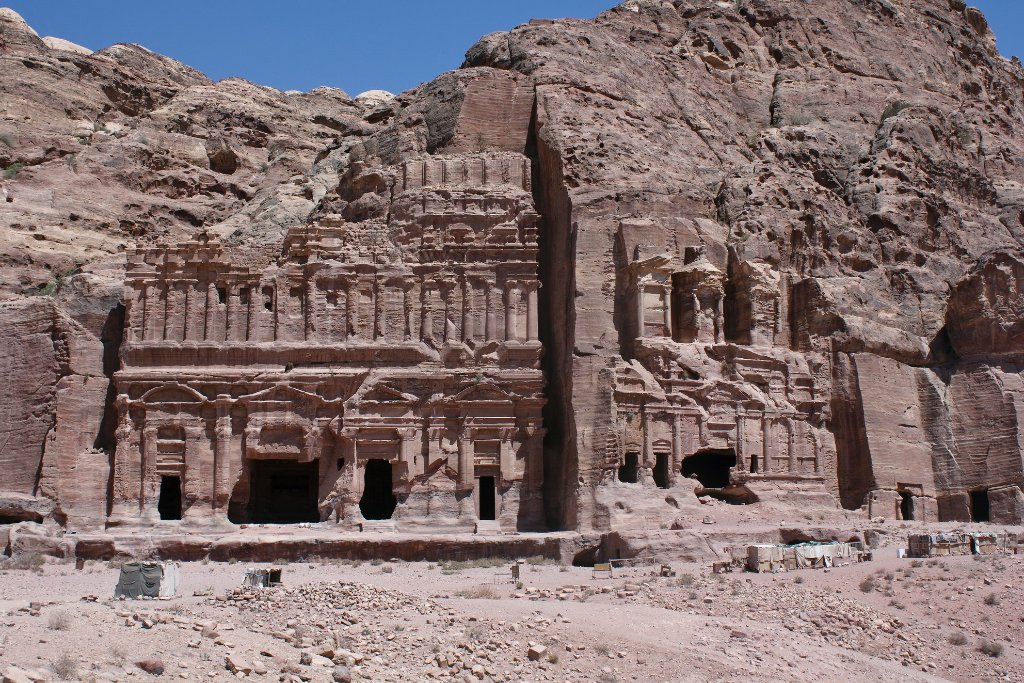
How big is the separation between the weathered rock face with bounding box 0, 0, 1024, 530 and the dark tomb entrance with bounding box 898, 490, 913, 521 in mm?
98

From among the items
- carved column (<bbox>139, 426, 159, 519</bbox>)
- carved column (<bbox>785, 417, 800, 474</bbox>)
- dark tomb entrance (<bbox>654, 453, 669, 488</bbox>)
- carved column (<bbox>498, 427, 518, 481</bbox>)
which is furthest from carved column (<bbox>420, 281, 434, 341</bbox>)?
carved column (<bbox>785, 417, 800, 474</bbox>)

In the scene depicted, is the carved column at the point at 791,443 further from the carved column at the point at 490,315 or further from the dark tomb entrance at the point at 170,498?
the dark tomb entrance at the point at 170,498

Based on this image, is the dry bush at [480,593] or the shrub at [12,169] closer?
the dry bush at [480,593]

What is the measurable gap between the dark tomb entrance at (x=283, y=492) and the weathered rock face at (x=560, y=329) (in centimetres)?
17

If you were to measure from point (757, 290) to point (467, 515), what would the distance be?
1122 centimetres

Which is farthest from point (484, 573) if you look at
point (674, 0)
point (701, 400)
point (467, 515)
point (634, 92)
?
point (674, 0)

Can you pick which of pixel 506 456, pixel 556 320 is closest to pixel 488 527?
pixel 506 456

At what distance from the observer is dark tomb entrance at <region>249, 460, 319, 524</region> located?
4131 centimetres

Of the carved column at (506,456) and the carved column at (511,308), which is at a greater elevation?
the carved column at (511,308)

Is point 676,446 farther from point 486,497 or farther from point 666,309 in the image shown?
point 486,497

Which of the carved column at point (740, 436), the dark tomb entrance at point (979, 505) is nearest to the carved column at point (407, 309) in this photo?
the carved column at point (740, 436)

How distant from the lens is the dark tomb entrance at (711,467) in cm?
3994

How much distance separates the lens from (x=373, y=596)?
2358 cm

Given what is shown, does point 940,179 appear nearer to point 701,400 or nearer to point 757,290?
point 757,290
